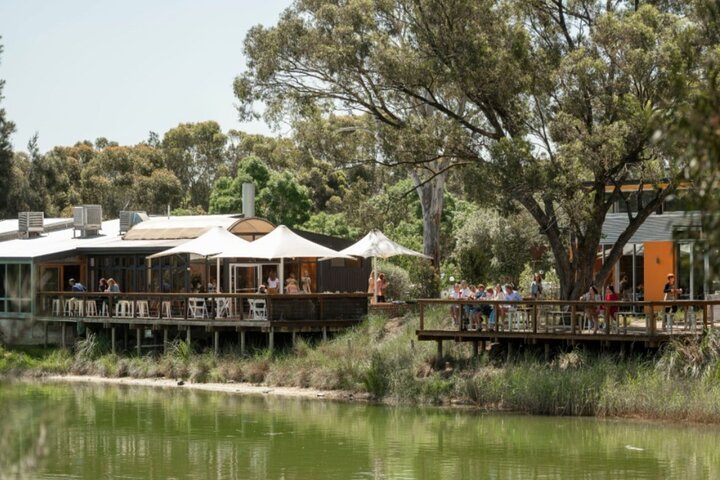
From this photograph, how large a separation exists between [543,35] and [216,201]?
38381 millimetres

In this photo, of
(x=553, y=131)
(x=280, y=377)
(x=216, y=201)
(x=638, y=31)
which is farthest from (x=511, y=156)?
(x=216, y=201)

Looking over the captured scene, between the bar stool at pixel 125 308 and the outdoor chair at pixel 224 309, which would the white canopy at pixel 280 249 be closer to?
the outdoor chair at pixel 224 309

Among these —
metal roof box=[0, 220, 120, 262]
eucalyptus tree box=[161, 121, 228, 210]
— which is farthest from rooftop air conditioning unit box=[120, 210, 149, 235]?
eucalyptus tree box=[161, 121, 228, 210]

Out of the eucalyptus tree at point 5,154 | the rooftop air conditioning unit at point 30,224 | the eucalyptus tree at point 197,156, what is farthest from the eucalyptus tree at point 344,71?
the eucalyptus tree at point 197,156

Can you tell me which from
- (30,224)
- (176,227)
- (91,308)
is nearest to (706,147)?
(91,308)

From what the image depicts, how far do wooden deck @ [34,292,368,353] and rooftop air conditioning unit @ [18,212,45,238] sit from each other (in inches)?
337

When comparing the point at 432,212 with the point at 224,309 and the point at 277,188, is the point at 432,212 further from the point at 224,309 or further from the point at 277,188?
the point at 277,188

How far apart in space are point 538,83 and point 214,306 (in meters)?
11.0

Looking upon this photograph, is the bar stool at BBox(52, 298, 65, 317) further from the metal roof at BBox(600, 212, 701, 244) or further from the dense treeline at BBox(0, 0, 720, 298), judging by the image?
the metal roof at BBox(600, 212, 701, 244)

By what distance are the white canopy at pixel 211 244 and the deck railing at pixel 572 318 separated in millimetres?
8285

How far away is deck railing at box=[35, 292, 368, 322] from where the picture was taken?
33312 millimetres

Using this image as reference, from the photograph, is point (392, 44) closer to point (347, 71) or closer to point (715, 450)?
point (347, 71)

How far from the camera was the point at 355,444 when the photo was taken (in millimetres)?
23266

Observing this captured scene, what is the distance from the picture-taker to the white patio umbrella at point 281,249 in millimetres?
34625
